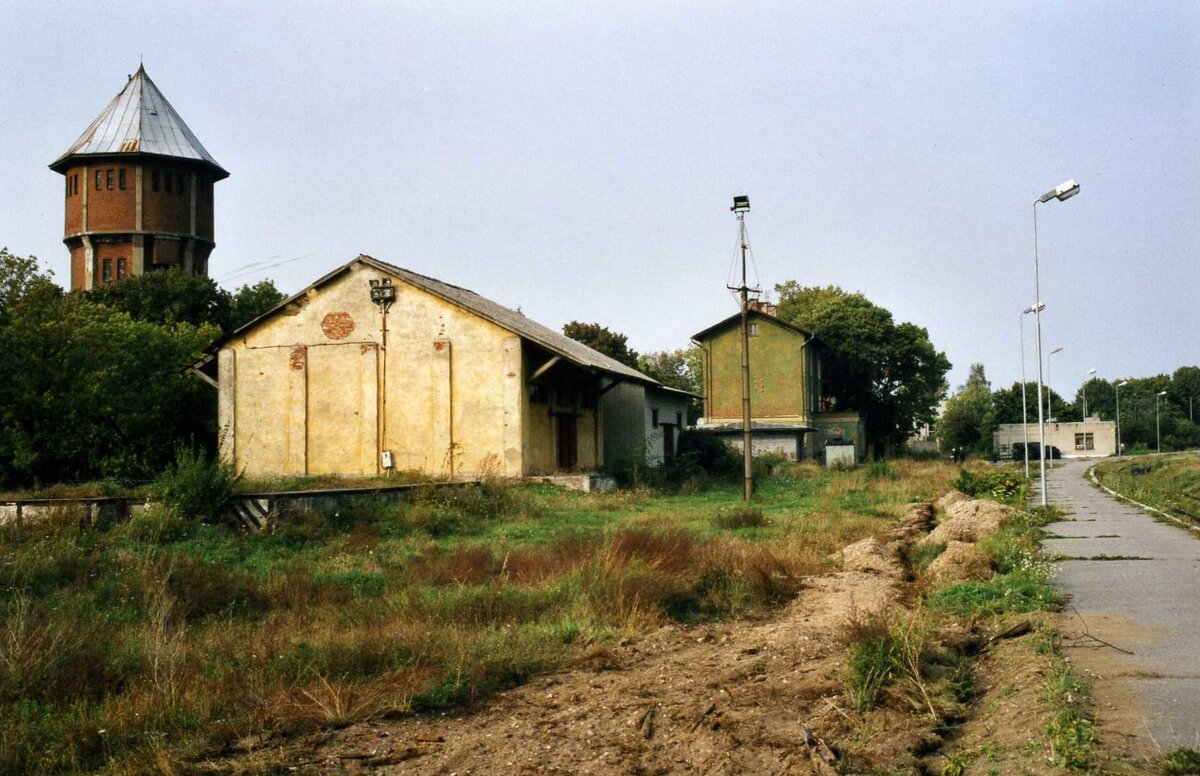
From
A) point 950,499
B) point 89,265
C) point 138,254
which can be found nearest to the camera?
point 950,499

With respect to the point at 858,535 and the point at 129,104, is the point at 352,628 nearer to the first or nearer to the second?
the point at 858,535

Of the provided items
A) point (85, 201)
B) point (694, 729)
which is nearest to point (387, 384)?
point (694, 729)

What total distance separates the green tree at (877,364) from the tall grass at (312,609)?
138 feet

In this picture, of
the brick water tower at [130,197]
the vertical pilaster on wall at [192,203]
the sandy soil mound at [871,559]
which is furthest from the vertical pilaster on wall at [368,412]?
the vertical pilaster on wall at [192,203]

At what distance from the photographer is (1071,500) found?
84.5 feet

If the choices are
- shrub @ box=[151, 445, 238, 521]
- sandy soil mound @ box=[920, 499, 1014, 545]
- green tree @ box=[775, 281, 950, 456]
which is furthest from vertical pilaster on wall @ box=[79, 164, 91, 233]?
sandy soil mound @ box=[920, 499, 1014, 545]

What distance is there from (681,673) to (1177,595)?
5.35 m

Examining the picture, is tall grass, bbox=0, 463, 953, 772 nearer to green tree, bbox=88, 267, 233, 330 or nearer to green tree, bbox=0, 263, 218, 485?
green tree, bbox=0, 263, 218, 485

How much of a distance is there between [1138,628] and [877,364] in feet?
170

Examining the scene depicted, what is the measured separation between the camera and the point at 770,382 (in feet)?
170

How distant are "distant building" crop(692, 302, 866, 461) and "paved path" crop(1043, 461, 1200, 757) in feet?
115

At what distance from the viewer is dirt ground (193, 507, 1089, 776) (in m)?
5.38

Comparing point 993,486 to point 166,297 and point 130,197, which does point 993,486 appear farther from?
point 130,197

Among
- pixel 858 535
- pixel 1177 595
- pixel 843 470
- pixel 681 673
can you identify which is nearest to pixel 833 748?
pixel 681 673
